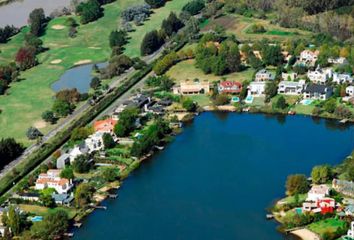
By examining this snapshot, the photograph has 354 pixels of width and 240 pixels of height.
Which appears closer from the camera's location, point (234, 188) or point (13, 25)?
point (234, 188)

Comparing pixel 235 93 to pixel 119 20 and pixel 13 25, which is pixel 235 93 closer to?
pixel 119 20

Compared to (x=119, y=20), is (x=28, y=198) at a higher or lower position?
lower

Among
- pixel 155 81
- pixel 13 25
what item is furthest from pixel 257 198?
pixel 13 25

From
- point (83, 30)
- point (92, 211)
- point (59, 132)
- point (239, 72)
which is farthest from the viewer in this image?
point (83, 30)

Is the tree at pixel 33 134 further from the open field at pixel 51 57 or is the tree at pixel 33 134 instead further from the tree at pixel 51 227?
the tree at pixel 51 227

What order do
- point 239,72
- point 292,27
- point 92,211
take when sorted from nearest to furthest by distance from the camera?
point 92,211 → point 239,72 → point 292,27

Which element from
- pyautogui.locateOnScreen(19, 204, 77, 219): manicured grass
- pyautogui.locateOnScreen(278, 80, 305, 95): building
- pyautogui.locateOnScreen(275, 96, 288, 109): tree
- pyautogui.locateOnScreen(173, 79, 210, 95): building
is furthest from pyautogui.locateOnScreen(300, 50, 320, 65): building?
pyautogui.locateOnScreen(19, 204, 77, 219): manicured grass
